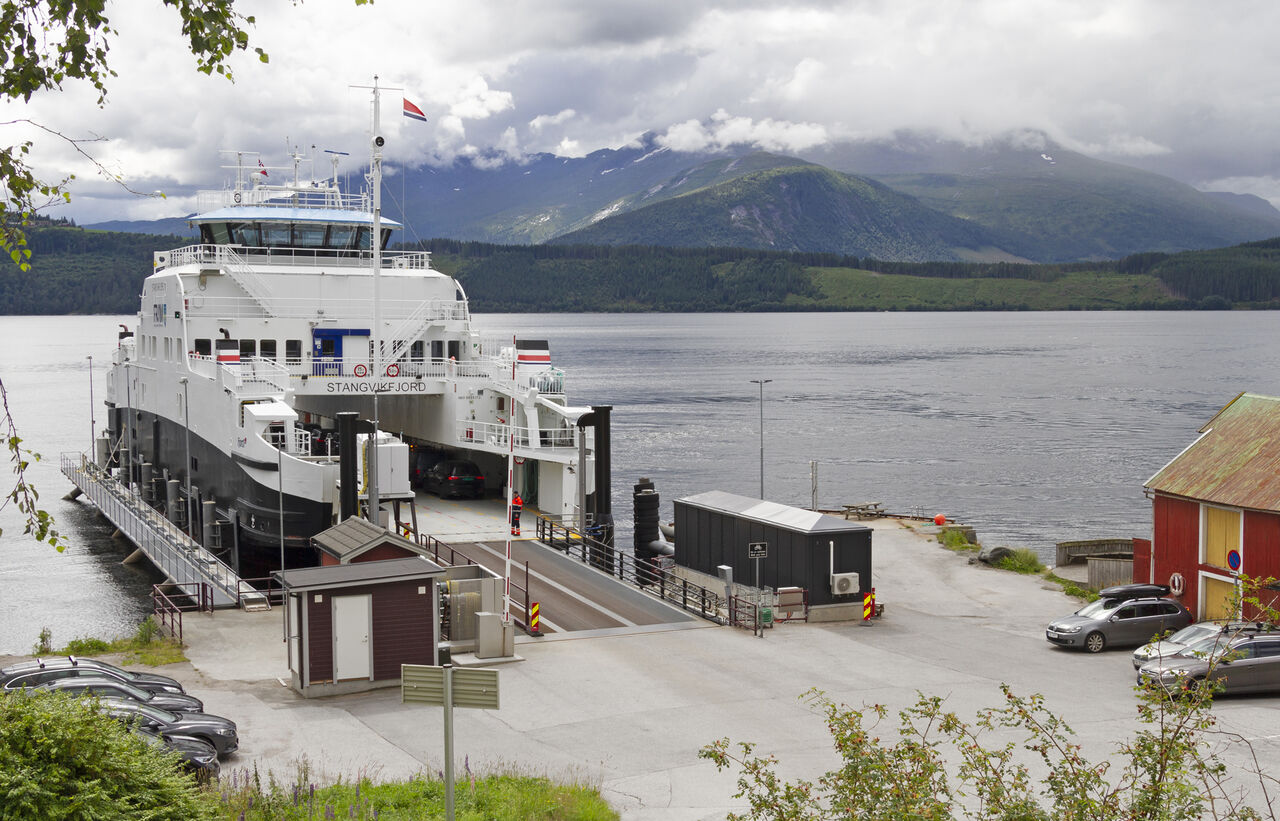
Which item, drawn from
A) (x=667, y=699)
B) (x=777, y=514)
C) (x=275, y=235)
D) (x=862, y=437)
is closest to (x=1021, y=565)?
(x=777, y=514)

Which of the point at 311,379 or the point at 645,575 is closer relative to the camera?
the point at 645,575

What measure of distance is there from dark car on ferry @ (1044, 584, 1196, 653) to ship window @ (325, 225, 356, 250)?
25.9 metres

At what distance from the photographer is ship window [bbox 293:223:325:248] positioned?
3903 centimetres

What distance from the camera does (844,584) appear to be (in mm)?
24875

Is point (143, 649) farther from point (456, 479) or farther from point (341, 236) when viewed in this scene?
point (341, 236)

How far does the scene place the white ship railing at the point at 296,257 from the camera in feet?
124

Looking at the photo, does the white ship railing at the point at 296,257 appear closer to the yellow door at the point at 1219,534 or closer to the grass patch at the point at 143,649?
the grass patch at the point at 143,649

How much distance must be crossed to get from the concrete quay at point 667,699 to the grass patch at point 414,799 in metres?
0.79

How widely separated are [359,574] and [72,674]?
430 cm

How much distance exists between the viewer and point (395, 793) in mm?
13117

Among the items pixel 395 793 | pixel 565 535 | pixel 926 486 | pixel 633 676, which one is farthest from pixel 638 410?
pixel 395 793

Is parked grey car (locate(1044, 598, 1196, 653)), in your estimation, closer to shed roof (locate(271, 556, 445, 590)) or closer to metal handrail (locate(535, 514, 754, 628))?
metal handrail (locate(535, 514, 754, 628))

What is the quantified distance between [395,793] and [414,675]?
426cm

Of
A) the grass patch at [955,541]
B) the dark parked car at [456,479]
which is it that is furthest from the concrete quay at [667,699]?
the dark parked car at [456,479]
